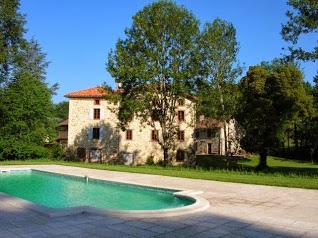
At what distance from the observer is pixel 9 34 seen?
3164cm

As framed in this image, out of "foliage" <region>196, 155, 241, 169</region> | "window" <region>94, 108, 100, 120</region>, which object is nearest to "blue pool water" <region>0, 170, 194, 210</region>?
"foliage" <region>196, 155, 241, 169</region>

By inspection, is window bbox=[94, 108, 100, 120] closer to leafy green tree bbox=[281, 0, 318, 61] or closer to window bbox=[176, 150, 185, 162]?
window bbox=[176, 150, 185, 162]

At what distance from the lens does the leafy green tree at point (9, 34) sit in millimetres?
30125

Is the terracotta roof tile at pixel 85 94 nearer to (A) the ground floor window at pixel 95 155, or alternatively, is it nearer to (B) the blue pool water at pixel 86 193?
(A) the ground floor window at pixel 95 155

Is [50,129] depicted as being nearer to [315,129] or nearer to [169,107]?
[169,107]

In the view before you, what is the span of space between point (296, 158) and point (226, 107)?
2561 centimetres

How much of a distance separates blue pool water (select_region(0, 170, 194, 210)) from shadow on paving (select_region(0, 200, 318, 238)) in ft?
10.8

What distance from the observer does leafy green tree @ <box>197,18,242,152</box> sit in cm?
2677

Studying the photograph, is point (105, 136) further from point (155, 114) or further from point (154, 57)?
point (154, 57)

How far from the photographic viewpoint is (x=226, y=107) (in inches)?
1062

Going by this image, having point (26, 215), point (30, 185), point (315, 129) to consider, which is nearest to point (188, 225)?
point (26, 215)

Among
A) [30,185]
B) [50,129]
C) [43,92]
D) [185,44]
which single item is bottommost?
[30,185]

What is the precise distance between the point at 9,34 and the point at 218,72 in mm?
20436

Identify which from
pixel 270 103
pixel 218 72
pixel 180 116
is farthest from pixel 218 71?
pixel 180 116
